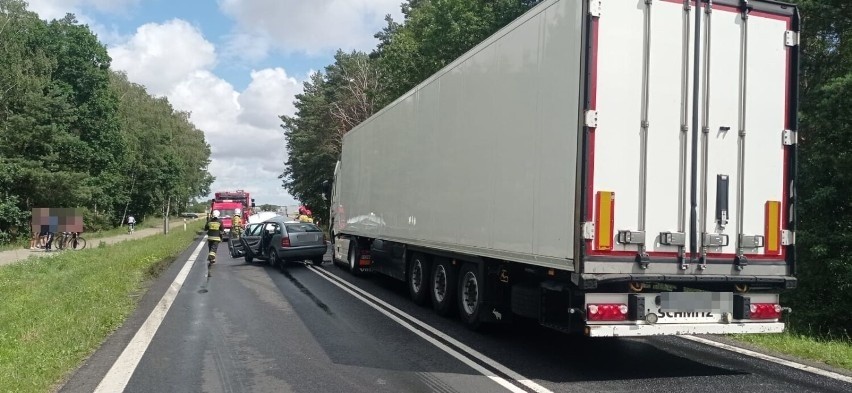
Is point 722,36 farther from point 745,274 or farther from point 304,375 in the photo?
point 304,375

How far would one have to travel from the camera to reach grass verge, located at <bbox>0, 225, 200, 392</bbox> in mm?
6251

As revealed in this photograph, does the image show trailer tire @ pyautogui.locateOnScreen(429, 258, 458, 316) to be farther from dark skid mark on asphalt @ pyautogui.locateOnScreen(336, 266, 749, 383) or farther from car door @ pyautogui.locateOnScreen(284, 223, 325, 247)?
car door @ pyautogui.locateOnScreen(284, 223, 325, 247)

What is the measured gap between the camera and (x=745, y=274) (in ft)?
21.1

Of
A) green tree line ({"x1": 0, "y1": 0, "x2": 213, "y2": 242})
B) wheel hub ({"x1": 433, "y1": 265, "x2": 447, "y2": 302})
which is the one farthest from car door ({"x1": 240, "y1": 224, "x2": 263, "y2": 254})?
green tree line ({"x1": 0, "y1": 0, "x2": 213, "y2": 242})

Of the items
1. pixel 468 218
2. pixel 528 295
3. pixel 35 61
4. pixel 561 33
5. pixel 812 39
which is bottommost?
pixel 528 295

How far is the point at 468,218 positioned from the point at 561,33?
9.55ft

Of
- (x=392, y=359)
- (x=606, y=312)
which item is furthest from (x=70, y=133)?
(x=606, y=312)

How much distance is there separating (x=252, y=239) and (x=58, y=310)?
10.6m

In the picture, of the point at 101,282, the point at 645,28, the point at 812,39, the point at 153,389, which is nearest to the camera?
Result: the point at 153,389

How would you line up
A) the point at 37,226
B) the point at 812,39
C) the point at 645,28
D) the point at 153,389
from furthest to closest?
the point at 37,226
the point at 812,39
the point at 645,28
the point at 153,389

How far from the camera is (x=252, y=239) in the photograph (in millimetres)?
20312

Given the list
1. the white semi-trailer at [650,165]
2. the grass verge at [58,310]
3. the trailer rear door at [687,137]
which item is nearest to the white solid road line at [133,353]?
the grass verge at [58,310]

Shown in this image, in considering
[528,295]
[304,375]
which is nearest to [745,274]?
[528,295]

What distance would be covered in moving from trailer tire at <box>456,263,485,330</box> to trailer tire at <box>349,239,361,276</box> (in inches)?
260
